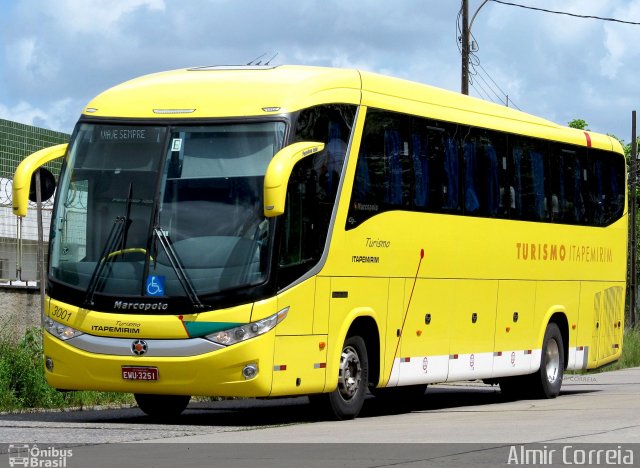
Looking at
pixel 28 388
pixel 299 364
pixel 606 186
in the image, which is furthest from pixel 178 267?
pixel 606 186

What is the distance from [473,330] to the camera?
20.8 meters

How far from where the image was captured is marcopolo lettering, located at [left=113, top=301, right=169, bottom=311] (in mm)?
15953

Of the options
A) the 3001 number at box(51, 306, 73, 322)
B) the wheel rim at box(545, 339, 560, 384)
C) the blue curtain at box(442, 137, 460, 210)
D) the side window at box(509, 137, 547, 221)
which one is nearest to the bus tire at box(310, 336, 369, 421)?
the blue curtain at box(442, 137, 460, 210)

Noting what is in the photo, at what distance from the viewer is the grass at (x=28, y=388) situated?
1864 centimetres

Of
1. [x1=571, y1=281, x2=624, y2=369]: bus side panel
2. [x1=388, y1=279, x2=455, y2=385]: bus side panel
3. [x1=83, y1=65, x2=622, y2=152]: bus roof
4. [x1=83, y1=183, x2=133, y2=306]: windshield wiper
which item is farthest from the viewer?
[x1=571, y1=281, x2=624, y2=369]: bus side panel

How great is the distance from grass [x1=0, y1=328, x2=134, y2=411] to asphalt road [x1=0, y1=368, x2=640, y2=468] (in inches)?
16.0

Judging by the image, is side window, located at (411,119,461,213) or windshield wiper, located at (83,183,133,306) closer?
windshield wiper, located at (83,183,133,306)

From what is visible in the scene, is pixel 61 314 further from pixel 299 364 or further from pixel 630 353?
pixel 630 353

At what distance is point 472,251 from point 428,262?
4.38 ft

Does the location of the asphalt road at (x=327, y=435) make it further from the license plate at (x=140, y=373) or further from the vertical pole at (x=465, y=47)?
the vertical pole at (x=465, y=47)

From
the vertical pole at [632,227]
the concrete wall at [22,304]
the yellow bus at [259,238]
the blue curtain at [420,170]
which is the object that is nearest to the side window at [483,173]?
the yellow bus at [259,238]

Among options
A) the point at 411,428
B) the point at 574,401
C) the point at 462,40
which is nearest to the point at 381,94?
the point at 411,428

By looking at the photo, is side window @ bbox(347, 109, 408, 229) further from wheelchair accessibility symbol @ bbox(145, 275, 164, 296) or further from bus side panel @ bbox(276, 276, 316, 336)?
wheelchair accessibility symbol @ bbox(145, 275, 164, 296)

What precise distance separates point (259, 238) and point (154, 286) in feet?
4.03
